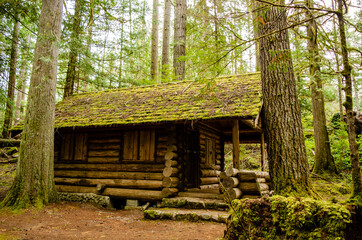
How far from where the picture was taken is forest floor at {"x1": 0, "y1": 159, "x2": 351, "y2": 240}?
5.50m

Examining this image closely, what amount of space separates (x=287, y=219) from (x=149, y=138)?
7.51 meters

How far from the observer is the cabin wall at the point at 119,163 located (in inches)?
360

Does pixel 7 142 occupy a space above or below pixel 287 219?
above

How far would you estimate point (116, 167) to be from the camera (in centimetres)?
998

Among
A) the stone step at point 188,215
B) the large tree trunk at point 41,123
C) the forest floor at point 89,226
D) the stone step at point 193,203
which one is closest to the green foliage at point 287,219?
the forest floor at point 89,226

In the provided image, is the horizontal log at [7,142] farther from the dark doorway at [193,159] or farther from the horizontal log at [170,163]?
the dark doorway at [193,159]

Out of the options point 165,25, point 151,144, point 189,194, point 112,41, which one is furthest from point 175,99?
point 165,25

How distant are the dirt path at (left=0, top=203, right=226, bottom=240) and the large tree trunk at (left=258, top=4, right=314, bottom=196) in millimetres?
1846

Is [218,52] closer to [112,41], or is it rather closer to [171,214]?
[171,214]

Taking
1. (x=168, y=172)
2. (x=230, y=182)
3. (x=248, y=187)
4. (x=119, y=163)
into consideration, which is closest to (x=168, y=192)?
(x=168, y=172)

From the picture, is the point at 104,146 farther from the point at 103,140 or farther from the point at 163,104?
the point at 163,104

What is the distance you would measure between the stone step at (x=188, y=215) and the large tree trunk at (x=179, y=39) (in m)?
8.69

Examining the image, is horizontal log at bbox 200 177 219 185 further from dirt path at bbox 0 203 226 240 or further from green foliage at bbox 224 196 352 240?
green foliage at bbox 224 196 352 240

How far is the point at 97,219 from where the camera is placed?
24.1 feet
